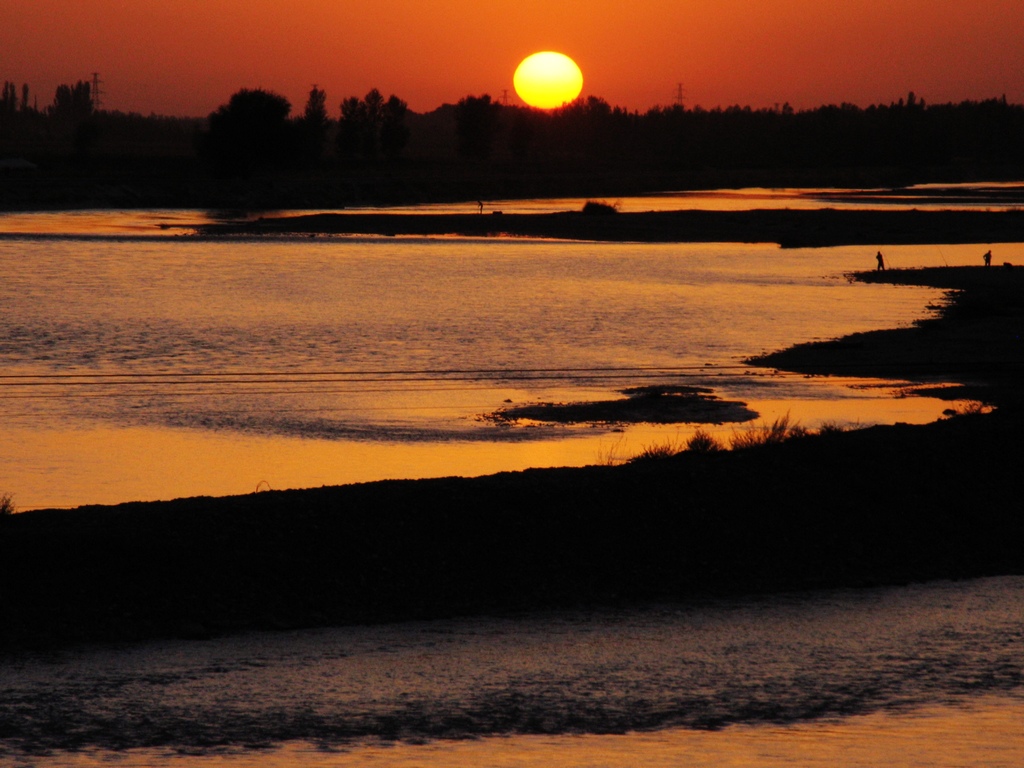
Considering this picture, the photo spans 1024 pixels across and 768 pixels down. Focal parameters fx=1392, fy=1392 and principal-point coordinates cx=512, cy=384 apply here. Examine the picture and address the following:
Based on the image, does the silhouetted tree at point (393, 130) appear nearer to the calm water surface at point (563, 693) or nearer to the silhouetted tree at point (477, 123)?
the silhouetted tree at point (477, 123)

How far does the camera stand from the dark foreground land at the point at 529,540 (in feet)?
33.0

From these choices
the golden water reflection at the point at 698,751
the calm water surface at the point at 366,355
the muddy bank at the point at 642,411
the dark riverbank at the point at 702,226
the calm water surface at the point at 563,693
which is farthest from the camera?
the dark riverbank at the point at 702,226

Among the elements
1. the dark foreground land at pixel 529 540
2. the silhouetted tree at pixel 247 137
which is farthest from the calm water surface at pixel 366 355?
the silhouetted tree at pixel 247 137

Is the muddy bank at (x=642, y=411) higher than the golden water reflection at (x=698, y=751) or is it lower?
higher

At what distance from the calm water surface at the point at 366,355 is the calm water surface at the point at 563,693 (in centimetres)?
578

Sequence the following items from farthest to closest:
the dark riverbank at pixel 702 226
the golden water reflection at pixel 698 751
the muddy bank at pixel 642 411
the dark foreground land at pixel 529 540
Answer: the dark riverbank at pixel 702 226 < the muddy bank at pixel 642 411 < the dark foreground land at pixel 529 540 < the golden water reflection at pixel 698 751

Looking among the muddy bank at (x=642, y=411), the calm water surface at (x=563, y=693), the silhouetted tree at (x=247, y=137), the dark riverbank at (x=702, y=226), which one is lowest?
the calm water surface at (x=563, y=693)

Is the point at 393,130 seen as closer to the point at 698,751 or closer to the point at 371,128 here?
the point at 371,128

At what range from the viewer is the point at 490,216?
7569cm

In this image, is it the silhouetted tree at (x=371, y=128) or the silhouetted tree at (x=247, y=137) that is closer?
the silhouetted tree at (x=247, y=137)

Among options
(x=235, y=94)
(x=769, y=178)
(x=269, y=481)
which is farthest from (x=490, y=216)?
(x=769, y=178)

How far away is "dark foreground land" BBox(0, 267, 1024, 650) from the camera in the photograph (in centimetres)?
1006

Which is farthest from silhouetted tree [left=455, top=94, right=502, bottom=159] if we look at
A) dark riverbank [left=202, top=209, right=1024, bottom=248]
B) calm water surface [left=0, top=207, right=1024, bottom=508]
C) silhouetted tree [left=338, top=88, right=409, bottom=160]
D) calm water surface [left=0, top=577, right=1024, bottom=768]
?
calm water surface [left=0, top=577, right=1024, bottom=768]

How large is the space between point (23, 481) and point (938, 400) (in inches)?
516
